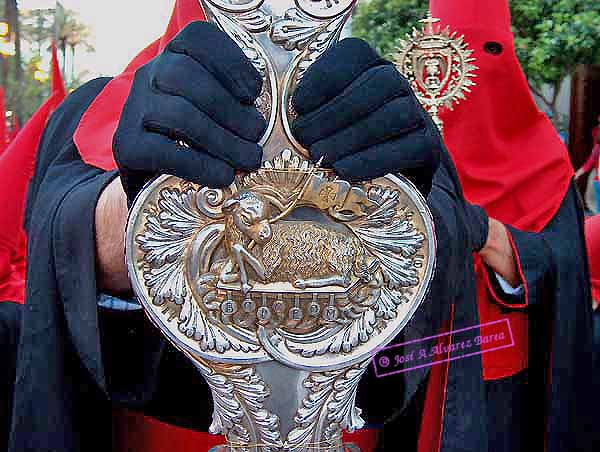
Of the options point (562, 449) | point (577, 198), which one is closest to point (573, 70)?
point (577, 198)

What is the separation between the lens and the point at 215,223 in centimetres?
66

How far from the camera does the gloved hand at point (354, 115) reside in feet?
2.11

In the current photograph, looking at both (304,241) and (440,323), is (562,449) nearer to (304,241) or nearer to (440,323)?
(440,323)

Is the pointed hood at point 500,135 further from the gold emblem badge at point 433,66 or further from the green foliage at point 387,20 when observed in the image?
the green foliage at point 387,20

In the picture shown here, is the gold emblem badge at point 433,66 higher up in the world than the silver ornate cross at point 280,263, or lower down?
higher up

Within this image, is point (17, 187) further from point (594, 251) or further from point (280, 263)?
point (594, 251)

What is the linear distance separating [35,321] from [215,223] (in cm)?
29

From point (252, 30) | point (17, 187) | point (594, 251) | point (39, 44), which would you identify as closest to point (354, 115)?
point (252, 30)

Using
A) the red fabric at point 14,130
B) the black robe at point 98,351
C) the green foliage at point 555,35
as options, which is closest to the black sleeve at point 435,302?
the black robe at point 98,351

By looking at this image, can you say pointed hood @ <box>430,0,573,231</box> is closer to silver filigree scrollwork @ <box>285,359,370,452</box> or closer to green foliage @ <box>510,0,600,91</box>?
silver filigree scrollwork @ <box>285,359,370,452</box>

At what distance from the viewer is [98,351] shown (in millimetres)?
782

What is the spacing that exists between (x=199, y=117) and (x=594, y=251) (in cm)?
168

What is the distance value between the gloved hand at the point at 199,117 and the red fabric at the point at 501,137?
1.09 meters

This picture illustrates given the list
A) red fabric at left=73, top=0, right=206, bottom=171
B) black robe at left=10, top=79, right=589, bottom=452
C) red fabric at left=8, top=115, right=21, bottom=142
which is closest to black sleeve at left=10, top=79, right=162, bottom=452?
black robe at left=10, top=79, right=589, bottom=452
